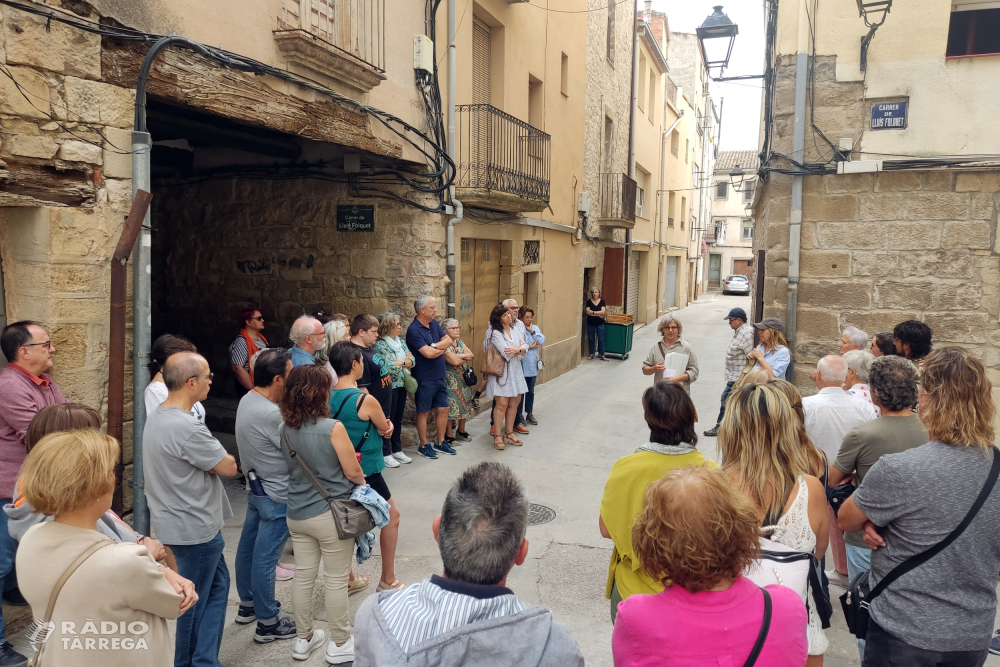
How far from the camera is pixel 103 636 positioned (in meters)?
2.04

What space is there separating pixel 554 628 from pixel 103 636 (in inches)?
55.6

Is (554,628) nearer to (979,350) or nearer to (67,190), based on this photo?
(67,190)

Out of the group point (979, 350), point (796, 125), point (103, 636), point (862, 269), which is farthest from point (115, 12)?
point (979, 350)

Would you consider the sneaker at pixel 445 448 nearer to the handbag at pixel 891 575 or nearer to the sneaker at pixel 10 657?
the sneaker at pixel 10 657

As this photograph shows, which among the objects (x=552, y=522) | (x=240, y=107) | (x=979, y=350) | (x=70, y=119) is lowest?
(x=552, y=522)

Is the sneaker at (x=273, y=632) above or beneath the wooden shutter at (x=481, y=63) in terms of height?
beneath

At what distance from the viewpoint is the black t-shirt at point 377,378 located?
6.01 metres

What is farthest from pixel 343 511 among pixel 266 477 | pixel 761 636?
pixel 761 636

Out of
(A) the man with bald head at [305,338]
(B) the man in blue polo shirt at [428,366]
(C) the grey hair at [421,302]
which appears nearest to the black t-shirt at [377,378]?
(B) the man in blue polo shirt at [428,366]

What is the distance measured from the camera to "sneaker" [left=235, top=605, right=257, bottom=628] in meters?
3.74

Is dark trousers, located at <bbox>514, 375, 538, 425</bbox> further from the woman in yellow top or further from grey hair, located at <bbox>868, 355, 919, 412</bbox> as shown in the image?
the woman in yellow top

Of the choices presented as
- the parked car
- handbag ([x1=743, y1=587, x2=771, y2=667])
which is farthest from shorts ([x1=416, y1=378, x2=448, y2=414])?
the parked car

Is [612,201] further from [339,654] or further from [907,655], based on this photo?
[907,655]

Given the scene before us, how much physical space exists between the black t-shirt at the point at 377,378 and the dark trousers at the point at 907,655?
173 inches
